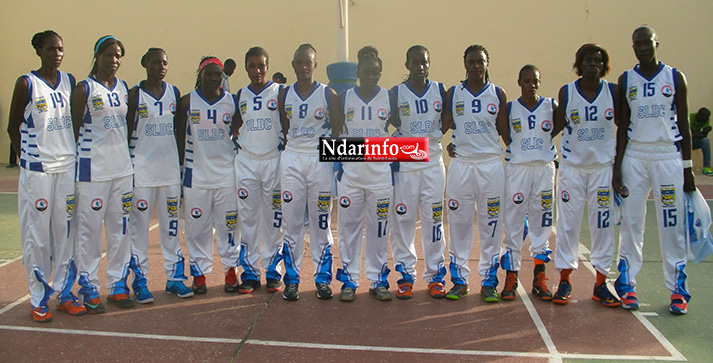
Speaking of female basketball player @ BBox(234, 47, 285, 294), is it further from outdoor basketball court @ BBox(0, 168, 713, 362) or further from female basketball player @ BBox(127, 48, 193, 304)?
female basketball player @ BBox(127, 48, 193, 304)

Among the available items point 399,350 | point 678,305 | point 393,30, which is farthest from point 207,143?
point 393,30

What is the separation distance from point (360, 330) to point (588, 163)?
2.32 metres

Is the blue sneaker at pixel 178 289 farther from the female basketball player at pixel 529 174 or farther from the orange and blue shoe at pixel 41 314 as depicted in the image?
the female basketball player at pixel 529 174

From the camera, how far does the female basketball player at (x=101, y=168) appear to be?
15.5 feet

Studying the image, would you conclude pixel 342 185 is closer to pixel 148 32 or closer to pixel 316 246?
pixel 316 246

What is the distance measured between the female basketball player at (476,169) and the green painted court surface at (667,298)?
3.49ft

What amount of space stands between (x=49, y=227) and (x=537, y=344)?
3787mm

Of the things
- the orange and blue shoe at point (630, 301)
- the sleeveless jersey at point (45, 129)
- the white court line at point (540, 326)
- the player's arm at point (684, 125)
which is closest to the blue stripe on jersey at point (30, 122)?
the sleeveless jersey at point (45, 129)

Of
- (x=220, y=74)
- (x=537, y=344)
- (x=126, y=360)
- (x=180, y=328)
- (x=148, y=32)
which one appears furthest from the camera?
(x=148, y=32)

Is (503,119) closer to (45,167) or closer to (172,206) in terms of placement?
(172,206)

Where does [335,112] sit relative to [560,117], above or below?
above

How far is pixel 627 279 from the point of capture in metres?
4.98

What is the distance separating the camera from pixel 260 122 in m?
5.14

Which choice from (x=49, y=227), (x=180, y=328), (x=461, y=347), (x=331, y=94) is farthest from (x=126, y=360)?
(x=331, y=94)
